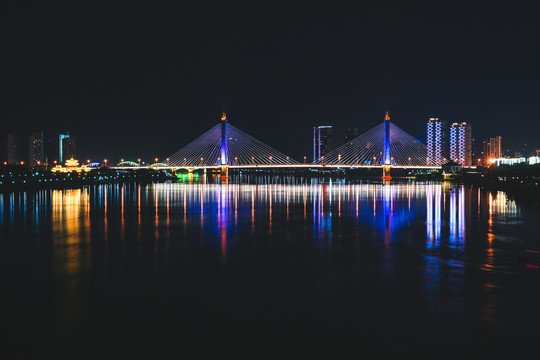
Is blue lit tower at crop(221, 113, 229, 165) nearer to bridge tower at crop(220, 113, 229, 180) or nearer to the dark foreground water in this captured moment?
bridge tower at crop(220, 113, 229, 180)

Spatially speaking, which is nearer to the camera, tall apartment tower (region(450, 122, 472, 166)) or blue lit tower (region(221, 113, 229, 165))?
blue lit tower (region(221, 113, 229, 165))

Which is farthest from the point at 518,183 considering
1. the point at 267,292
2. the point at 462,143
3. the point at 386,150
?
the point at 462,143

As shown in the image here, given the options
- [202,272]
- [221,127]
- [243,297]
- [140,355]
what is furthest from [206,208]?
[221,127]

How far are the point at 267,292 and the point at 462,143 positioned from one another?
3735 inches

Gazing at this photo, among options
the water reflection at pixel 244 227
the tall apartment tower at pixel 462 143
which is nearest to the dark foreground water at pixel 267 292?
the water reflection at pixel 244 227

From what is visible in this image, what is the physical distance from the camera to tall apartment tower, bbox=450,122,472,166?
91.6 m

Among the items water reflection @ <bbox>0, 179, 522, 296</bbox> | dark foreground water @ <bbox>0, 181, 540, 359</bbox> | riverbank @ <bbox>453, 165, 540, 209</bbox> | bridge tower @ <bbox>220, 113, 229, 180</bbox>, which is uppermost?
bridge tower @ <bbox>220, 113, 229, 180</bbox>

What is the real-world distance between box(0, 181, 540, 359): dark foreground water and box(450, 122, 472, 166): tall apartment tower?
8691cm

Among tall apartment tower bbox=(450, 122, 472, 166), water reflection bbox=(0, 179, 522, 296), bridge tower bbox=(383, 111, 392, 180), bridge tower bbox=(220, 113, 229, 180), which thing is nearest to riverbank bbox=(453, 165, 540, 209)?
water reflection bbox=(0, 179, 522, 296)

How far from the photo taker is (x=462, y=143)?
301 ft

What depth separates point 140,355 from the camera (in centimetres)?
376

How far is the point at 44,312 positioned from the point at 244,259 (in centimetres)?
339

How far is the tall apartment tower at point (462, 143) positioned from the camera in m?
91.6

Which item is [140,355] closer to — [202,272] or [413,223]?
[202,272]
